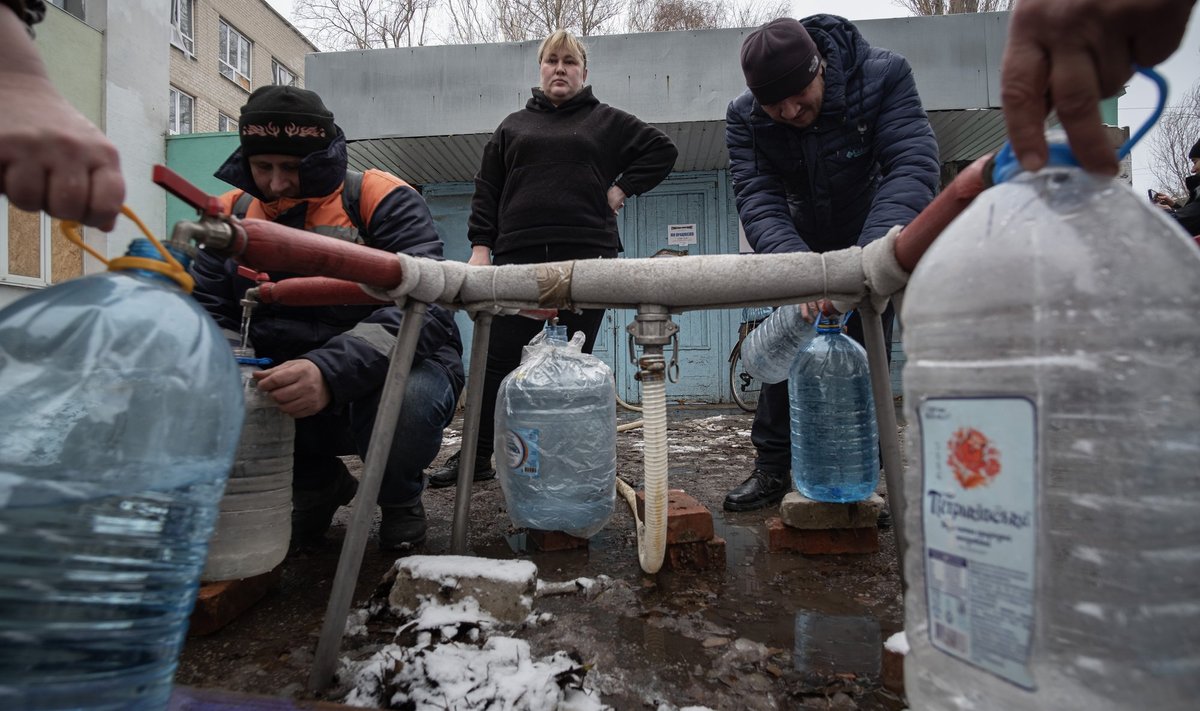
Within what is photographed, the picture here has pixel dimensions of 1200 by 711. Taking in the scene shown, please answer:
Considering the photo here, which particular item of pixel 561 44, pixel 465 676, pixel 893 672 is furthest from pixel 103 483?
pixel 561 44

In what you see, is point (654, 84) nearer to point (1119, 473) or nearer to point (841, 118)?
point (841, 118)

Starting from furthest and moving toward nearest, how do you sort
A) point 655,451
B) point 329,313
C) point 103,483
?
point 329,313
point 655,451
point 103,483

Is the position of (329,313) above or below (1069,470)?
above

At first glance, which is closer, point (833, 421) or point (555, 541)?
point (555, 541)

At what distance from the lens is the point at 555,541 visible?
2.25 meters

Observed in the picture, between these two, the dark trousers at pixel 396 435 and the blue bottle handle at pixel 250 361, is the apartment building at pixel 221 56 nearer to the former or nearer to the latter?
the dark trousers at pixel 396 435

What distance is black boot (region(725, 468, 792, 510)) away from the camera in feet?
9.10

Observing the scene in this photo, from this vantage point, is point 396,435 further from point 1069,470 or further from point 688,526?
point 1069,470

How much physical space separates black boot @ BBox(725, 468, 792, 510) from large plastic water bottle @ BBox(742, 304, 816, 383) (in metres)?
0.46

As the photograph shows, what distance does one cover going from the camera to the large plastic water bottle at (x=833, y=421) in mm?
2285

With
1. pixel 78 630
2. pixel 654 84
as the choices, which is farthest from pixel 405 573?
pixel 654 84

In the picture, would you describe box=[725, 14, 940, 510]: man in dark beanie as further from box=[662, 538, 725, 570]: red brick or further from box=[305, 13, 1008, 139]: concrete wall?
box=[305, 13, 1008, 139]: concrete wall

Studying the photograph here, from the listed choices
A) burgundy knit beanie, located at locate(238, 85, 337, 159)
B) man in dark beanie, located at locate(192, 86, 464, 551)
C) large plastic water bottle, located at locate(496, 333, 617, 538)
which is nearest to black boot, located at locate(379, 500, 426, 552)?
man in dark beanie, located at locate(192, 86, 464, 551)

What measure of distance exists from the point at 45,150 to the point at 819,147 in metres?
2.39
